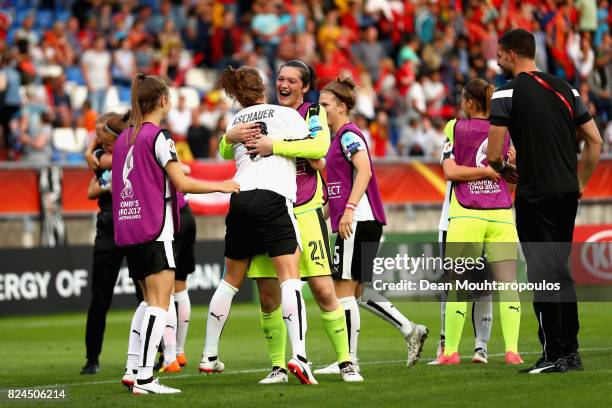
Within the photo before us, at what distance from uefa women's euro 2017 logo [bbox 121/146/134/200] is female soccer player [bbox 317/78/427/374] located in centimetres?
199

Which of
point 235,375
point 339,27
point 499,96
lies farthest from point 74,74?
point 499,96

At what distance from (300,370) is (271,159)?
155 centimetres

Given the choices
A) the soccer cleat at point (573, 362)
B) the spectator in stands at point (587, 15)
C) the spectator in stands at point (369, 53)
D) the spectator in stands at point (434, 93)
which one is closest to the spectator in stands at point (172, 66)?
the spectator in stands at point (369, 53)

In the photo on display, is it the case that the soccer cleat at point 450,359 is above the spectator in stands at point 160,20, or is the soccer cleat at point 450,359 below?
below

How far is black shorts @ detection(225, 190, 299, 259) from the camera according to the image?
366 inches

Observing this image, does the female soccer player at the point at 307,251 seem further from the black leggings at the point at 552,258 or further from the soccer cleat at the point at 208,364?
the black leggings at the point at 552,258

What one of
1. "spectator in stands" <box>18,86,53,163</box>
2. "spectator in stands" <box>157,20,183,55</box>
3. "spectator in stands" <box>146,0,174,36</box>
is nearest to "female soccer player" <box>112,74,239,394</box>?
"spectator in stands" <box>18,86,53,163</box>

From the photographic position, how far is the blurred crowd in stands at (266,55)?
2266 centimetres

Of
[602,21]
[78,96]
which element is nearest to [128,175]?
[78,96]

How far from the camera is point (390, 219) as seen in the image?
22.0 metres

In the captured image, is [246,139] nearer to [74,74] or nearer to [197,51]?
[74,74]

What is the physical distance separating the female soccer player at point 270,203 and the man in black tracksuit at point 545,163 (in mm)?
1541

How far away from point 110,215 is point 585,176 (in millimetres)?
4509

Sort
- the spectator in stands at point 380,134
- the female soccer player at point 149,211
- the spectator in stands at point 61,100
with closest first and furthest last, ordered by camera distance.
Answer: the female soccer player at point 149,211, the spectator in stands at point 61,100, the spectator in stands at point 380,134
